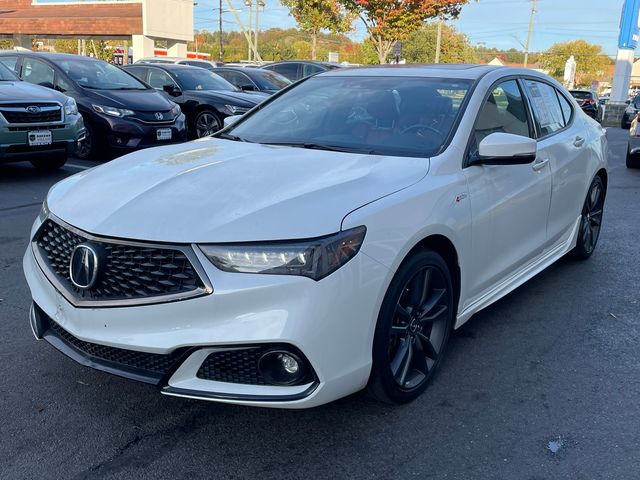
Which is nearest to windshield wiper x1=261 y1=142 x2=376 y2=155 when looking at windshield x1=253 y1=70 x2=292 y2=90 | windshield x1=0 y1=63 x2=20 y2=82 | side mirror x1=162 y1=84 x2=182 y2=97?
windshield x1=0 y1=63 x2=20 y2=82

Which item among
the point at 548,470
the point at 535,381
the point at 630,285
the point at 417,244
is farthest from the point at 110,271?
the point at 630,285

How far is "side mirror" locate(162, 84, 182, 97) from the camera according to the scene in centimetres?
1141

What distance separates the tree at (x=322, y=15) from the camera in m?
31.2

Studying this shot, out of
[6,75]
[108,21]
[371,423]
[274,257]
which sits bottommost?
[371,423]

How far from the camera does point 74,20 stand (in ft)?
112

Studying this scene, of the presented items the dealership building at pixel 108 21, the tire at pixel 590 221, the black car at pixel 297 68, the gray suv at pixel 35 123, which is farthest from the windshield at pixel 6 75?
the dealership building at pixel 108 21

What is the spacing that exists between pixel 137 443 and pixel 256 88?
469 inches

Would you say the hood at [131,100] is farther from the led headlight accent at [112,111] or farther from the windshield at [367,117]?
the windshield at [367,117]

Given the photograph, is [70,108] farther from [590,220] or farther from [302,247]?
[302,247]

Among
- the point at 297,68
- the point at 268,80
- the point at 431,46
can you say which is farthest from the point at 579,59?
the point at 268,80

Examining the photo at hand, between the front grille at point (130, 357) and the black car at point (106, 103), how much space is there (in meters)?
6.87

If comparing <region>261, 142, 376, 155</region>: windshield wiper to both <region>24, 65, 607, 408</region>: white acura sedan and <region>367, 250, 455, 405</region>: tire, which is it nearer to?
<region>24, 65, 607, 408</region>: white acura sedan

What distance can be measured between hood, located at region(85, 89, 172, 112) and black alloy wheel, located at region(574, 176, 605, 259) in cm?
650

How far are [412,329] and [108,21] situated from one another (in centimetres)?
3414
